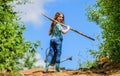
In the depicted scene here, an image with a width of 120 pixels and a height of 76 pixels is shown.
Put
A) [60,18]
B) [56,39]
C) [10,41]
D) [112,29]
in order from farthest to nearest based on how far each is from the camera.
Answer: [112,29] < [60,18] < [56,39] < [10,41]

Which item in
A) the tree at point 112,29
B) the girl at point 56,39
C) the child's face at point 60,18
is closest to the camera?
the girl at point 56,39

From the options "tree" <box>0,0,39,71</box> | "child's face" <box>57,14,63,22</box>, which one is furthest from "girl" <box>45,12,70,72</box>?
"tree" <box>0,0,39,71</box>

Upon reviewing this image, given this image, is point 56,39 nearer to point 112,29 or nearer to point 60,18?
point 60,18

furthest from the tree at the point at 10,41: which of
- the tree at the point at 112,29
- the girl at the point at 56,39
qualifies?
the tree at the point at 112,29

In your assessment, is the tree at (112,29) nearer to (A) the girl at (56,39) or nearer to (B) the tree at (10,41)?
(A) the girl at (56,39)

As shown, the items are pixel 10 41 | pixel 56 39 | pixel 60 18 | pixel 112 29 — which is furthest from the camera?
pixel 112 29

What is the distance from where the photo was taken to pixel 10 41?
11109mm

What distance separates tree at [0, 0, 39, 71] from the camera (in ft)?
36.3

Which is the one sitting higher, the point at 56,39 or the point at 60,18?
the point at 60,18

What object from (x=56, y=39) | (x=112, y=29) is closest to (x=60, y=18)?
(x=56, y=39)

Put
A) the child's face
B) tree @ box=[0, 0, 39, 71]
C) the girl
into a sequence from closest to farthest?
tree @ box=[0, 0, 39, 71], the girl, the child's face

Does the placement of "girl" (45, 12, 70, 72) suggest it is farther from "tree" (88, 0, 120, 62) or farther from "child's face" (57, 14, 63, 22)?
"tree" (88, 0, 120, 62)

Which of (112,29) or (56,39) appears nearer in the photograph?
(56,39)

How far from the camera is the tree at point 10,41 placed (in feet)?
36.3
